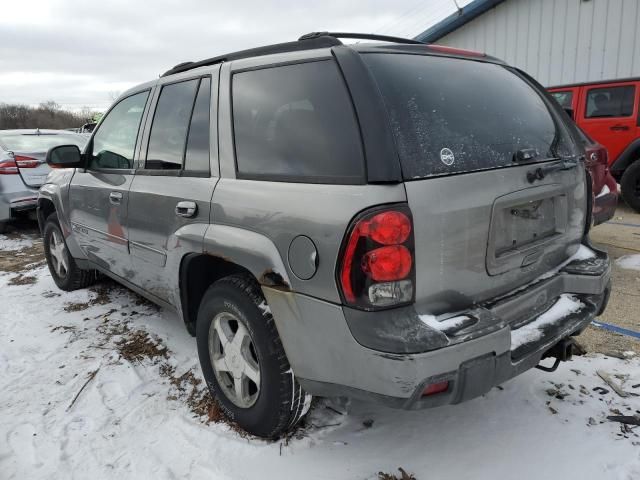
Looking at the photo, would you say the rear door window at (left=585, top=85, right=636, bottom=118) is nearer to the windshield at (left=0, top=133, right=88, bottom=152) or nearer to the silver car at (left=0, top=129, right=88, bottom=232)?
the windshield at (left=0, top=133, right=88, bottom=152)

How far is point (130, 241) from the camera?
3.10m

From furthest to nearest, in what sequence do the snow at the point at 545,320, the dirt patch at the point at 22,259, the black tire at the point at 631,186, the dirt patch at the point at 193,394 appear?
the black tire at the point at 631,186
the dirt patch at the point at 22,259
the dirt patch at the point at 193,394
the snow at the point at 545,320

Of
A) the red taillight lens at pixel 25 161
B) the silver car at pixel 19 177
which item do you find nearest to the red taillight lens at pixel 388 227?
the silver car at pixel 19 177

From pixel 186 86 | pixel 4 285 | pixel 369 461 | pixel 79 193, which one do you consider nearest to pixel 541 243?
pixel 369 461

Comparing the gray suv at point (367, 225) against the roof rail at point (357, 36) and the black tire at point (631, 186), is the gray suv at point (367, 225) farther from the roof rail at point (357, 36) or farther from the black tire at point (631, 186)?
the black tire at point (631, 186)

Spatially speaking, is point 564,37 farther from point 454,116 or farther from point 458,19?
point 454,116

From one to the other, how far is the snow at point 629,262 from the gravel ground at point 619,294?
6 centimetres

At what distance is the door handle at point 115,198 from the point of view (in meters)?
3.19

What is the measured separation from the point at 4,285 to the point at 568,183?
Answer: 5355 millimetres

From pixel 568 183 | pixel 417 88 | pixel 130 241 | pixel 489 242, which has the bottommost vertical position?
pixel 130 241

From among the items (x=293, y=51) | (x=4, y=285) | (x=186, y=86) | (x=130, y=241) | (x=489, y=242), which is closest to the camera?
(x=489, y=242)

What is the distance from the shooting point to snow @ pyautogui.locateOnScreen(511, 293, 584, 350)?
6.40ft

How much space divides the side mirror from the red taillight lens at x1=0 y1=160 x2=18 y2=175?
3.91 metres

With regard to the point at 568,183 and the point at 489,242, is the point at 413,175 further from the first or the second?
the point at 568,183
